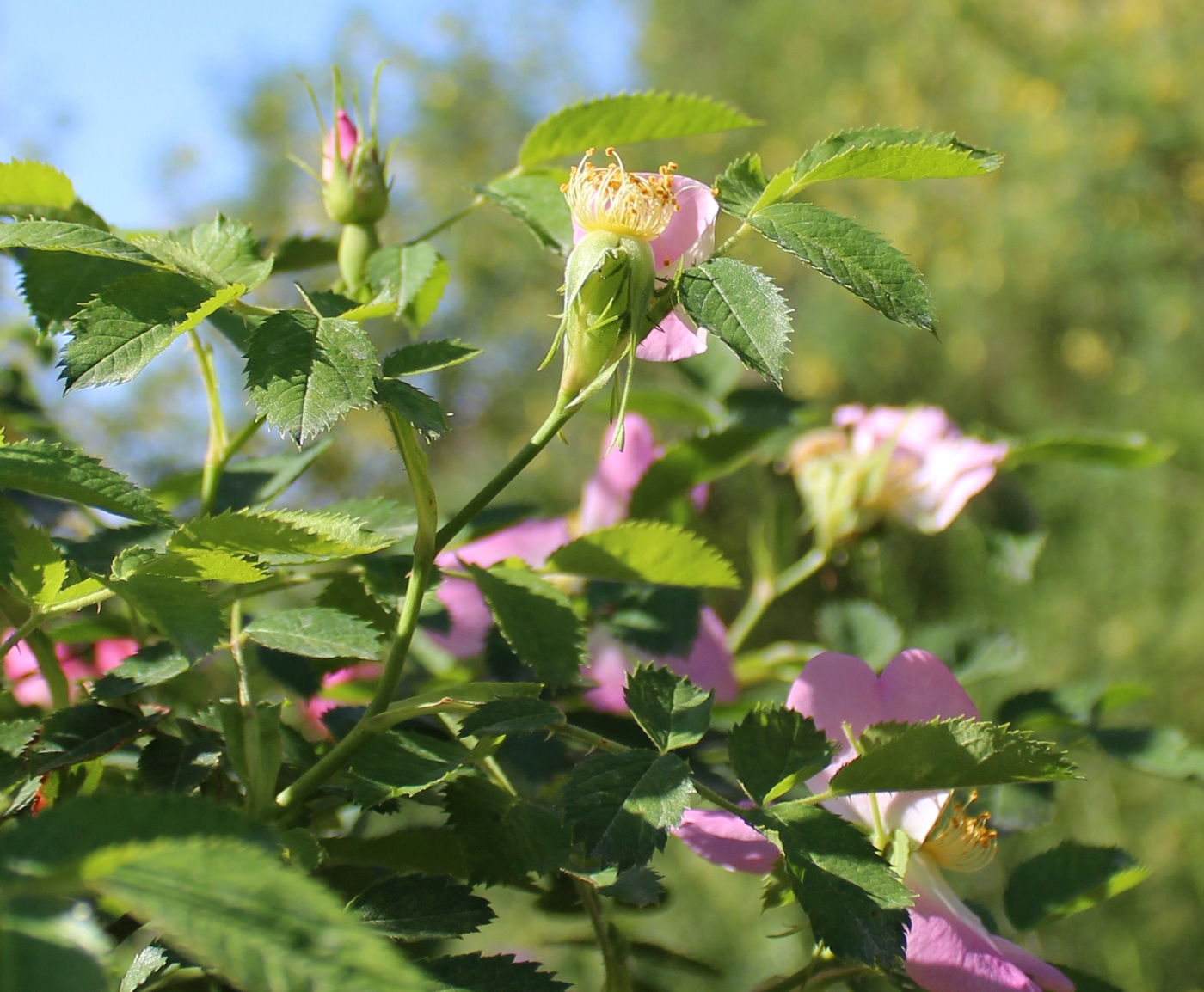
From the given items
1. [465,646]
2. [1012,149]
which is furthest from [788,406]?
[1012,149]

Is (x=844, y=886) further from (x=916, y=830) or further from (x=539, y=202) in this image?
(x=539, y=202)

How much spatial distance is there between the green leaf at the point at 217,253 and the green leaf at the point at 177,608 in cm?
10

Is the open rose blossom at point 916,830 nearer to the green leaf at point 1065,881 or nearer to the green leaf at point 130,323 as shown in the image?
the green leaf at point 1065,881

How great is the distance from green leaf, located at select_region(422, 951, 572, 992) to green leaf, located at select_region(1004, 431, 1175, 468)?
20.5 inches

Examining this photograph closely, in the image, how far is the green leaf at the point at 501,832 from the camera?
0.32 metres

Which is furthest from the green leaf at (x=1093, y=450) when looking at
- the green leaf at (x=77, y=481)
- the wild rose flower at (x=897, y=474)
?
the green leaf at (x=77, y=481)

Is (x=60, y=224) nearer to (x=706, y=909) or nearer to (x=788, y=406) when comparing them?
(x=788, y=406)

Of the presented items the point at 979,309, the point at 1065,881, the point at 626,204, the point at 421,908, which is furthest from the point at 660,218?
the point at 979,309

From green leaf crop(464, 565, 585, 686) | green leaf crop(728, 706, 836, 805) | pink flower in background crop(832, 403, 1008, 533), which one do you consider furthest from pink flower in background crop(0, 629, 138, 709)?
pink flower in background crop(832, 403, 1008, 533)

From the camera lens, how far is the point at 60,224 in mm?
339

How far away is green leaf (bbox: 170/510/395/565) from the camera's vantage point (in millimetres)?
299

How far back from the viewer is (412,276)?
437mm

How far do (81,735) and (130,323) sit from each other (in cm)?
13

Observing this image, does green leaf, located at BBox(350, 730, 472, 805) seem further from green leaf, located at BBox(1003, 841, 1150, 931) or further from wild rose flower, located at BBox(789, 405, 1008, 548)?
wild rose flower, located at BBox(789, 405, 1008, 548)
